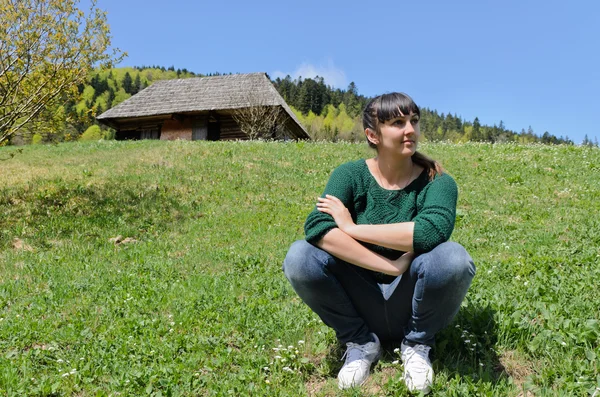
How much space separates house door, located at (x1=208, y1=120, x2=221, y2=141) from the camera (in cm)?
2991

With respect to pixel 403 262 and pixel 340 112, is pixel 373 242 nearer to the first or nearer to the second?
pixel 403 262

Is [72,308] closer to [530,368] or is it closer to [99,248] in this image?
[99,248]

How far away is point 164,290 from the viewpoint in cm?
523

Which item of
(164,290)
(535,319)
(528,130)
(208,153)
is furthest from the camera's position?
(528,130)

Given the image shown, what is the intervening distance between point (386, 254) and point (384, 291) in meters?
0.26

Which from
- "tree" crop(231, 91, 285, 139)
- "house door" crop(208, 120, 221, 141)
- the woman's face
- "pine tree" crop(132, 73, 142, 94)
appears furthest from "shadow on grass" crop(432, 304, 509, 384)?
"pine tree" crop(132, 73, 142, 94)

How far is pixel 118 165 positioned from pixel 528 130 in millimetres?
120027

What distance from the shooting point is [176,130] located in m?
30.1

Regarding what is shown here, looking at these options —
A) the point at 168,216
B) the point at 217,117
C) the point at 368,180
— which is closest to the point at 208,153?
the point at 168,216

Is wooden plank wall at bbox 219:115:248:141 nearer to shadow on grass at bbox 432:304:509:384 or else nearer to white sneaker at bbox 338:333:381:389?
shadow on grass at bbox 432:304:509:384

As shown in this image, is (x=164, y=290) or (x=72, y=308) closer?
(x=72, y=308)

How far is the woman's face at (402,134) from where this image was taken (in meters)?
3.09

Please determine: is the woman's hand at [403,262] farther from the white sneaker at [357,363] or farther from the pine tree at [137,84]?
the pine tree at [137,84]

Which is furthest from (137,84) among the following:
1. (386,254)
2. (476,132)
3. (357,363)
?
(357,363)
